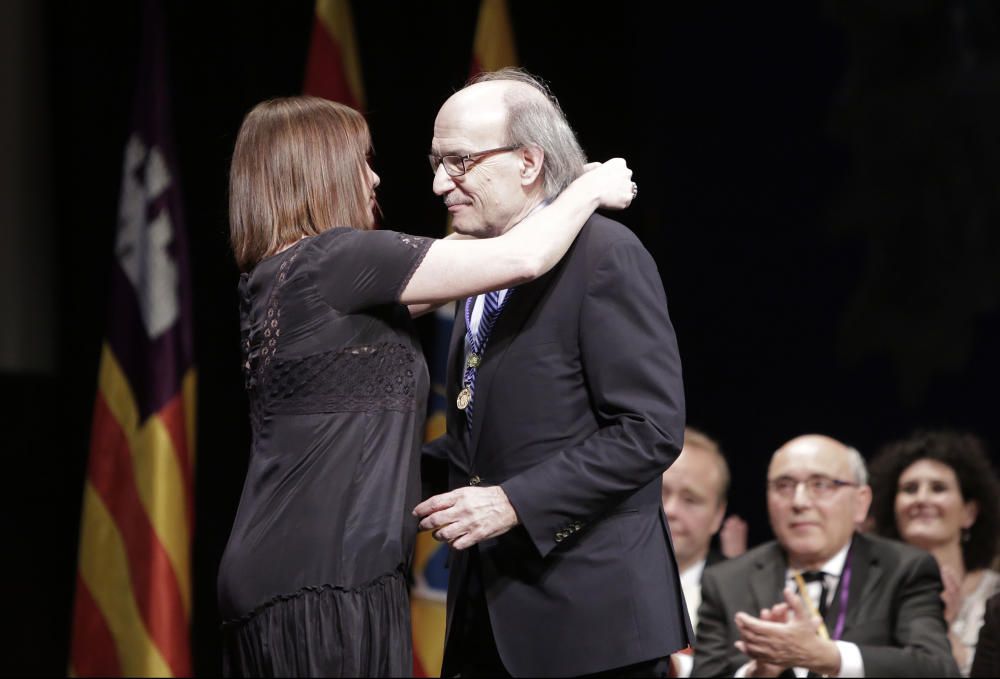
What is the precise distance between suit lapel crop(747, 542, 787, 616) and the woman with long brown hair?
5.86 ft

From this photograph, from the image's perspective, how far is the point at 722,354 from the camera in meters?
5.30

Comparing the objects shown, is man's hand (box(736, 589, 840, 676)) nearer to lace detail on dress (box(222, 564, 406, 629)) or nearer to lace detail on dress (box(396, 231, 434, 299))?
lace detail on dress (box(222, 564, 406, 629))

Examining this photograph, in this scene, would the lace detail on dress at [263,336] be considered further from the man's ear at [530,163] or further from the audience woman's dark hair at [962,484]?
the audience woman's dark hair at [962,484]

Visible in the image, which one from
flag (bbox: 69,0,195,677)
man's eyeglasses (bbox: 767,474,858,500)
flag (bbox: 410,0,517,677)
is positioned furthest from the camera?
flag (bbox: 410,0,517,677)

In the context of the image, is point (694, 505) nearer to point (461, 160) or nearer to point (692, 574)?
point (692, 574)

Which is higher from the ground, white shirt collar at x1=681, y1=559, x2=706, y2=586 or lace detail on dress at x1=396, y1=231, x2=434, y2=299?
lace detail on dress at x1=396, y1=231, x2=434, y2=299

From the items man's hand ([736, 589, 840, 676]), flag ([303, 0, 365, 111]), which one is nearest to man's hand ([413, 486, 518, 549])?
man's hand ([736, 589, 840, 676])

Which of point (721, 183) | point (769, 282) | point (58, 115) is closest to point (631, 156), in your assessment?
point (721, 183)

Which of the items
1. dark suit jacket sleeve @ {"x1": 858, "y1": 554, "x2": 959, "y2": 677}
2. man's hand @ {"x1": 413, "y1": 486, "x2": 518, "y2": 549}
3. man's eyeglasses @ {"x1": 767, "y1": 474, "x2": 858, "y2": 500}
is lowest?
dark suit jacket sleeve @ {"x1": 858, "y1": 554, "x2": 959, "y2": 677}

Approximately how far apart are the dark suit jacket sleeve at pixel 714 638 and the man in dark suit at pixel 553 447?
160 centimetres

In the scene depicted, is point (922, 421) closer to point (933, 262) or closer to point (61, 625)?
point (933, 262)

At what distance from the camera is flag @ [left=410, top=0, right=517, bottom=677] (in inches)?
194

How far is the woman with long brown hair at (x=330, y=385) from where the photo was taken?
2113mm

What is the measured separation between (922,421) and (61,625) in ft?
10.5
